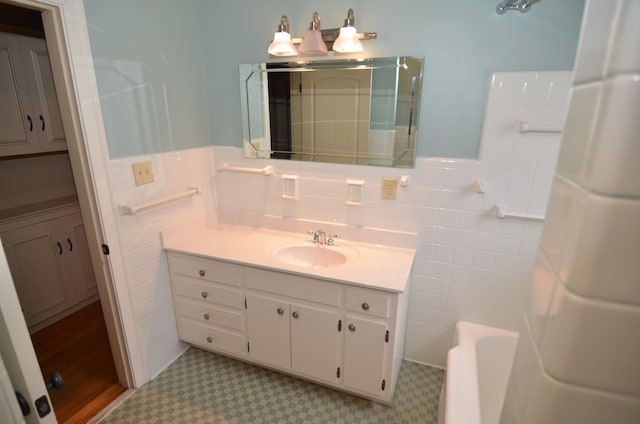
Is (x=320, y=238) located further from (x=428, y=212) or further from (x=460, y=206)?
(x=460, y=206)

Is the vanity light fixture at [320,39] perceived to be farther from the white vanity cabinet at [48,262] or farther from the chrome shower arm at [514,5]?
the white vanity cabinet at [48,262]

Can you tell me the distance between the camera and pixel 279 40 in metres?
1.82

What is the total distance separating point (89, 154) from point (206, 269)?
0.85 m

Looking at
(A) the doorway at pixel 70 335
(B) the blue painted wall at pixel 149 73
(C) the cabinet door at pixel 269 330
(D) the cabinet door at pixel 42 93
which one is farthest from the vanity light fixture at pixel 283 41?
(D) the cabinet door at pixel 42 93

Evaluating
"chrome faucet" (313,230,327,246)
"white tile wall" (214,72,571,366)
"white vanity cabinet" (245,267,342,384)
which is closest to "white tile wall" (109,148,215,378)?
"white tile wall" (214,72,571,366)

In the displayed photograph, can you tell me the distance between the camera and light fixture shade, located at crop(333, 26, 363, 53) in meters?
1.70

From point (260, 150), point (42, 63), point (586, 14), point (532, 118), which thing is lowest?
point (260, 150)

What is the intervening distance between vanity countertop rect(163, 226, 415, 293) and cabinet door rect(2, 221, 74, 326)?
1182mm

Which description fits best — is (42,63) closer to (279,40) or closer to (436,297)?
(279,40)

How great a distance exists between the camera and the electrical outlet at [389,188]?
1982mm

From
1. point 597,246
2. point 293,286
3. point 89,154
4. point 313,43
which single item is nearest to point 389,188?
point 293,286

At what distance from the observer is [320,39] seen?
5.85ft

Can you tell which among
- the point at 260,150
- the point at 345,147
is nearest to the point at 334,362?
the point at 345,147

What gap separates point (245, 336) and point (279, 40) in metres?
1.70
